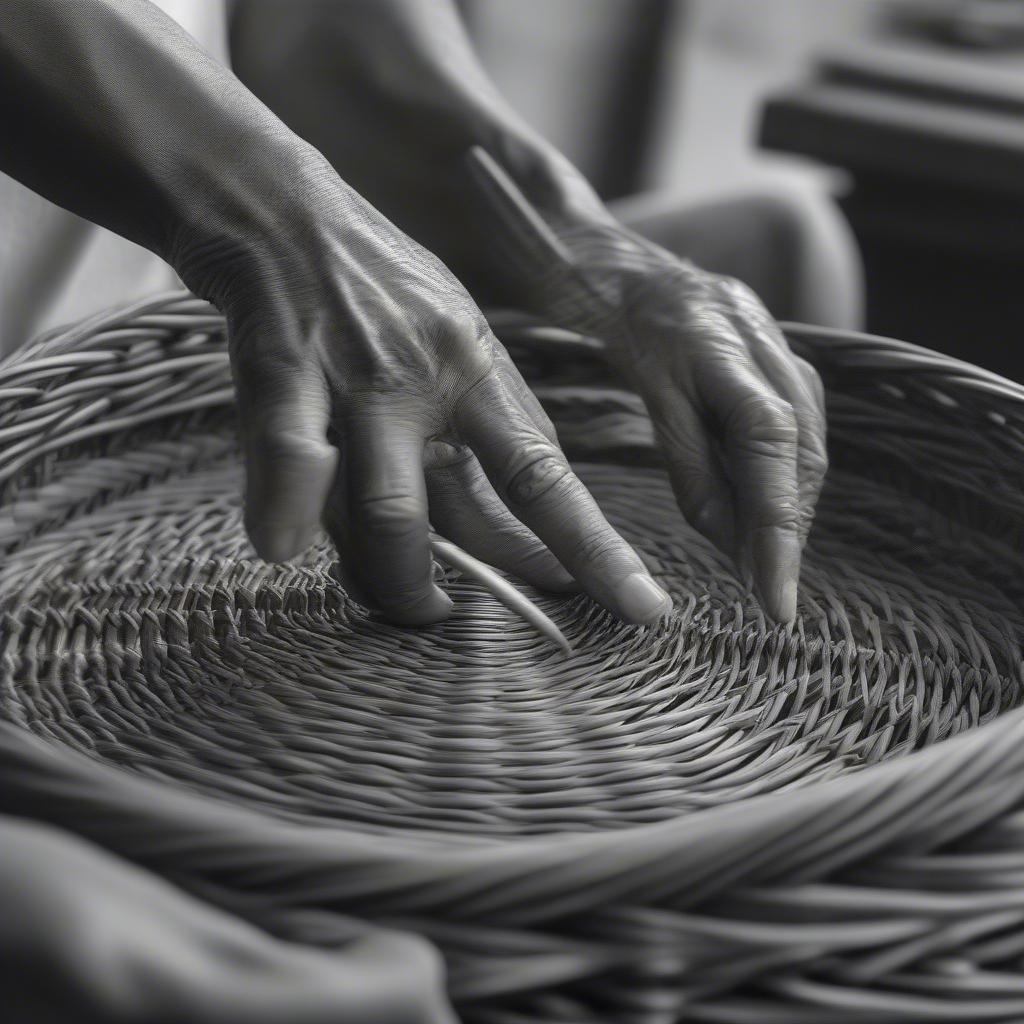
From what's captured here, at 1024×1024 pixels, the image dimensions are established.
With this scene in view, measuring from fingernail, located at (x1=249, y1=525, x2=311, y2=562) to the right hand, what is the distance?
0.03m

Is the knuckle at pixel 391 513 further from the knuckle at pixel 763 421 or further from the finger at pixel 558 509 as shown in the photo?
the knuckle at pixel 763 421

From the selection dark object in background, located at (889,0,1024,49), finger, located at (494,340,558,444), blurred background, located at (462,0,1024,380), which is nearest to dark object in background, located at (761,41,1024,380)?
blurred background, located at (462,0,1024,380)

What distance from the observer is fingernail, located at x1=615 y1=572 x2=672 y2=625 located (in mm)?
435

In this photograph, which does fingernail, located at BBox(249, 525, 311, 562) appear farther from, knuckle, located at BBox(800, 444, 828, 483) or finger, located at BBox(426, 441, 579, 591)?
knuckle, located at BBox(800, 444, 828, 483)

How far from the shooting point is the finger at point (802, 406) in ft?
1.72

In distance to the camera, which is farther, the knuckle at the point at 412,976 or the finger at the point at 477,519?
the finger at the point at 477,519

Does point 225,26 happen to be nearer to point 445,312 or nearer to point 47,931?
point 445,312

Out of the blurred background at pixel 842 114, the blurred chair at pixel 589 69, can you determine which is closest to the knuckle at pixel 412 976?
the blurred background at pixel 842 114

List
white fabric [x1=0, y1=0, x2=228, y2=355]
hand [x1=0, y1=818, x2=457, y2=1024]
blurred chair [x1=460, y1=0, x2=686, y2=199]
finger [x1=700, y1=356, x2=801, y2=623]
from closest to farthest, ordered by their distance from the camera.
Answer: hand [x1=0, y1=818, x2=457, y2=1024] → finger [x1=700, y1=356, x2=801, y2=623] → white fabric [x1=0, y1=0, x2=228, y2=355] → blurred chair [x1=460, y1=0, x2=686, y2=199]

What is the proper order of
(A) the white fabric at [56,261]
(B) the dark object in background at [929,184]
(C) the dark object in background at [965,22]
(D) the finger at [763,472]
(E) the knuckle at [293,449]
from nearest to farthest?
(E) the knuckle at [293,449]
(D) the finger at [763,472]
(A) the white fabric at [56,261]
(B) the dark object in background at [929,184]
(C) the dark object in background at [965,22]

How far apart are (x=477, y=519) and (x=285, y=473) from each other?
110 mm

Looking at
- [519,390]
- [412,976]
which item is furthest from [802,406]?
[412,976]

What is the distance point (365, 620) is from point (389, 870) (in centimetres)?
22

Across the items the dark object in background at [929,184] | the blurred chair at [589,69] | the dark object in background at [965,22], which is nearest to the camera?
the dark object in background at [929,184]
